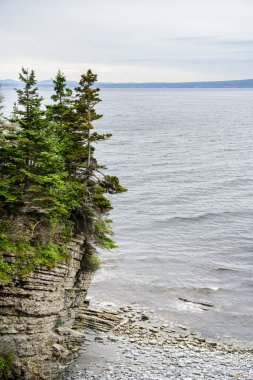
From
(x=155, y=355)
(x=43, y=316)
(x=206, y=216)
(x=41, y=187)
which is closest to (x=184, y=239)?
(x=206, y=216)

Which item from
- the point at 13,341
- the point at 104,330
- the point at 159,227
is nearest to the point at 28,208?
the point at 13,341

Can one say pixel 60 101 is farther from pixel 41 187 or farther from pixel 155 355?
pixel 155 355

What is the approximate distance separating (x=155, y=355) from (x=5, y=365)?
12570 millimetres

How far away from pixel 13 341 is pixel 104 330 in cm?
1313

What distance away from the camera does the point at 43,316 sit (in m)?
31.9

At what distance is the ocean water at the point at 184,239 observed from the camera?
49.2 meters

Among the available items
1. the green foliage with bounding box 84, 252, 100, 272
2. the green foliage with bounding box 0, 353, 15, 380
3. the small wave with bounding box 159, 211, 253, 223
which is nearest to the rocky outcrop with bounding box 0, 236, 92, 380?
the green foliage with bounding box 84, 252, 100, 272

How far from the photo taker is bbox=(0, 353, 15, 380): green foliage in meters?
Answer: 29.4

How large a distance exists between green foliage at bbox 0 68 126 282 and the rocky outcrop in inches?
43.8

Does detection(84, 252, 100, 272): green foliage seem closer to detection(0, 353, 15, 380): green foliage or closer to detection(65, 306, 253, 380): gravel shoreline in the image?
detection(65, 306, 253, 380): gravel shoreline

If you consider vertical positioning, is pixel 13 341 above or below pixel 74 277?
below

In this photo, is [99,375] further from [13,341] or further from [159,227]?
[159,227]

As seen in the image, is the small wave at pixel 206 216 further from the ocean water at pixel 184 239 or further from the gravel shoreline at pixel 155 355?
the gravel shoreline at pixel 155 355

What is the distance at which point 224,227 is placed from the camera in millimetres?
70688
